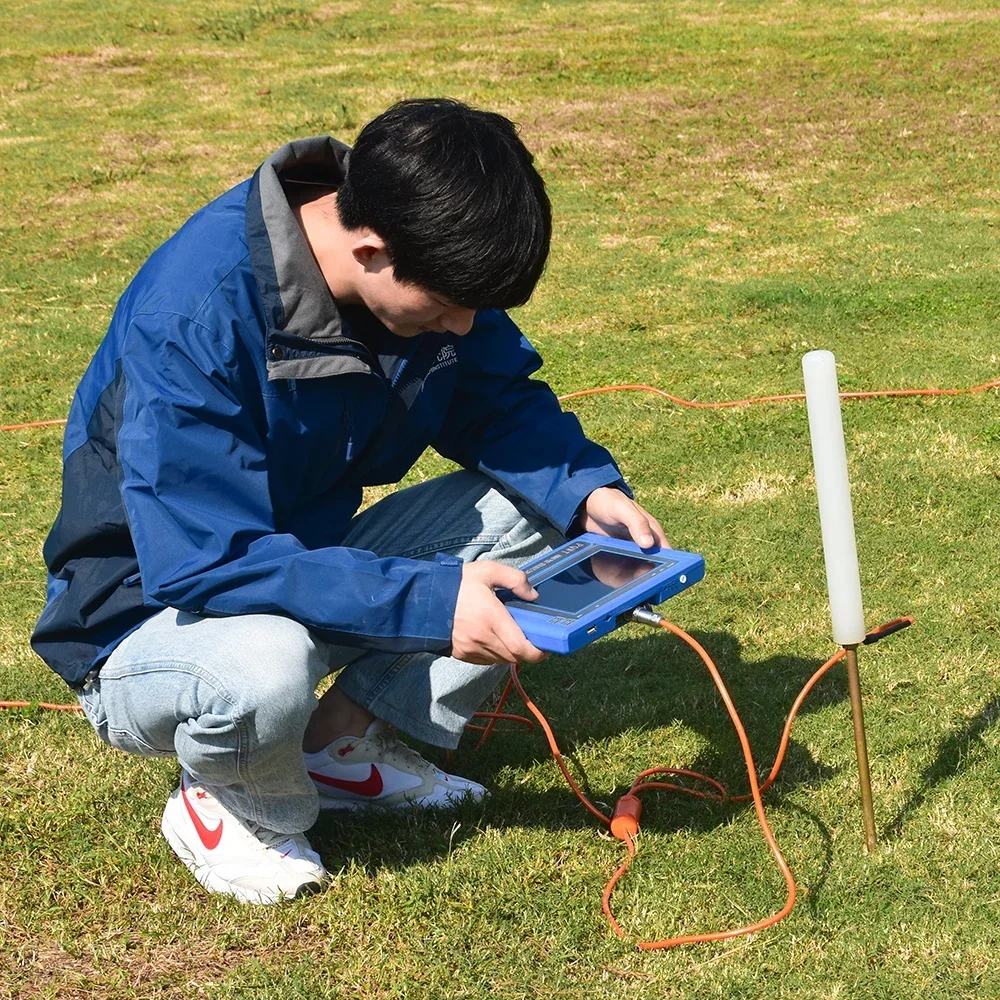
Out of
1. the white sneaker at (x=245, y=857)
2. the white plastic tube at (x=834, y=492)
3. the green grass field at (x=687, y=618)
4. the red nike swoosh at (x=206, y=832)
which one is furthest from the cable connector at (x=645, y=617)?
the red nike swoosh at (x=206, y=832)

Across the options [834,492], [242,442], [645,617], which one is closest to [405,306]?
[242,442]

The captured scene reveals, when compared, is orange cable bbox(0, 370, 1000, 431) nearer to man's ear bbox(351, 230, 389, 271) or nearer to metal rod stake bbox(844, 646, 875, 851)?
metal rod stake bbox(844, 646, 875, 851)

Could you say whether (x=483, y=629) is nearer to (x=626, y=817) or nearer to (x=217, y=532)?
(x=217, y=532)

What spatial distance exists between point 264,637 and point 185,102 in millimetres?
11724

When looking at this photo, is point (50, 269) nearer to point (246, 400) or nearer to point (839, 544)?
point (246, 400)

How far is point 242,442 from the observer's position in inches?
95.0

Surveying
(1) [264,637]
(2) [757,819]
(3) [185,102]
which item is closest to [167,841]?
(1) [264,637]

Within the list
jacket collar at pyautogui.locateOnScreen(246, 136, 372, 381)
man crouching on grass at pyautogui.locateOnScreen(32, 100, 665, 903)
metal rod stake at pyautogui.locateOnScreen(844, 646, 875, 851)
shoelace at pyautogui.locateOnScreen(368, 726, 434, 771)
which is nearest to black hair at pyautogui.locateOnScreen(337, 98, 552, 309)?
man crouching on grass at pyautogui.locateOnScreen(32, 100, 665, 903)

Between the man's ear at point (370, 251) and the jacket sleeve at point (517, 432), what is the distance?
1.87ft

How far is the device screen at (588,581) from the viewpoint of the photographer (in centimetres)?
250

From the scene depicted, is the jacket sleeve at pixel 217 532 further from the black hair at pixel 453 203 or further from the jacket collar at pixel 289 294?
the black hair at pixel 453 203

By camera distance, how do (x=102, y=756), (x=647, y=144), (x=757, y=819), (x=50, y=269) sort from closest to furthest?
(x=757, y=819), (x=102, y=756), (x=50, y=269), (x=647, y=144)

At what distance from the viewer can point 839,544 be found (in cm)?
248

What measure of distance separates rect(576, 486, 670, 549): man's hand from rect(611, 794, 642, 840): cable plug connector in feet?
1.94
